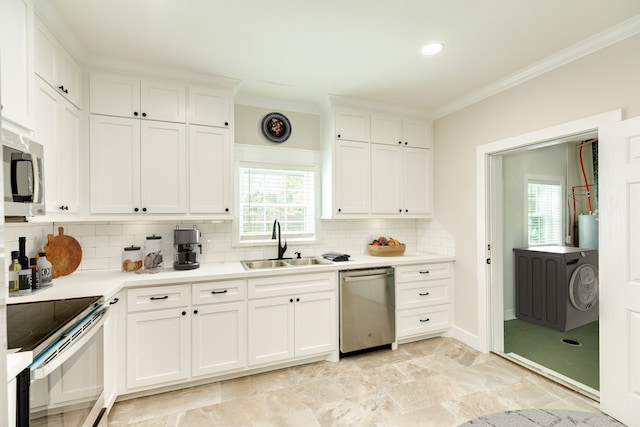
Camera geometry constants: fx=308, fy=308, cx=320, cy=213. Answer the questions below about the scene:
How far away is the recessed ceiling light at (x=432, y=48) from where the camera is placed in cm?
230

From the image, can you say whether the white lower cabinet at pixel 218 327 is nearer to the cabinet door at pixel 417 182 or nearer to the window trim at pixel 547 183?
the cabinet door at pixel 417 182

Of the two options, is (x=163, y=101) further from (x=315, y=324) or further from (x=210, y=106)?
(x=315, y=324)

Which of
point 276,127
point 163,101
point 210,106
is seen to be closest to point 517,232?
point 276,127

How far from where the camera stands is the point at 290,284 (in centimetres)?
278

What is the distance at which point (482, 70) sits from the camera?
2.70 m

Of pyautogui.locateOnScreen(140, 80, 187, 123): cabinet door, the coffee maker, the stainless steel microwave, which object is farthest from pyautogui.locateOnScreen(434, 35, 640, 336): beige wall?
the stainless steel microwave

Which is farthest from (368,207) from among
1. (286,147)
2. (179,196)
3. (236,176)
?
(179,196)

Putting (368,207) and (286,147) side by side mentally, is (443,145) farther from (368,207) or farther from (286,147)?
(286,147)

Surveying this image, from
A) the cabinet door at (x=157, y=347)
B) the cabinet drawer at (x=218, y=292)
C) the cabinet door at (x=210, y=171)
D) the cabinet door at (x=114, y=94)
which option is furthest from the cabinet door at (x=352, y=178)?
the cabinet door at (x=114, y=94)

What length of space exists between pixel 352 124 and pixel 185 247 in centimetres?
212

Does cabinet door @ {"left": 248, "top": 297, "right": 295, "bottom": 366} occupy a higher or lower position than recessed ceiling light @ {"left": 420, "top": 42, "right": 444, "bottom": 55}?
lower

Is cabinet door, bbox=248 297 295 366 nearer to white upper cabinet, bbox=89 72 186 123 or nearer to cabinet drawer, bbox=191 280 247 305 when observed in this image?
cabinet drawer, bbox=191 280 247 305

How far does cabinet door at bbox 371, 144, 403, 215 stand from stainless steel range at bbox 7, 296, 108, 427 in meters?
2.67

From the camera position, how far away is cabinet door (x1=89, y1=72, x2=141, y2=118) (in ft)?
8.06
